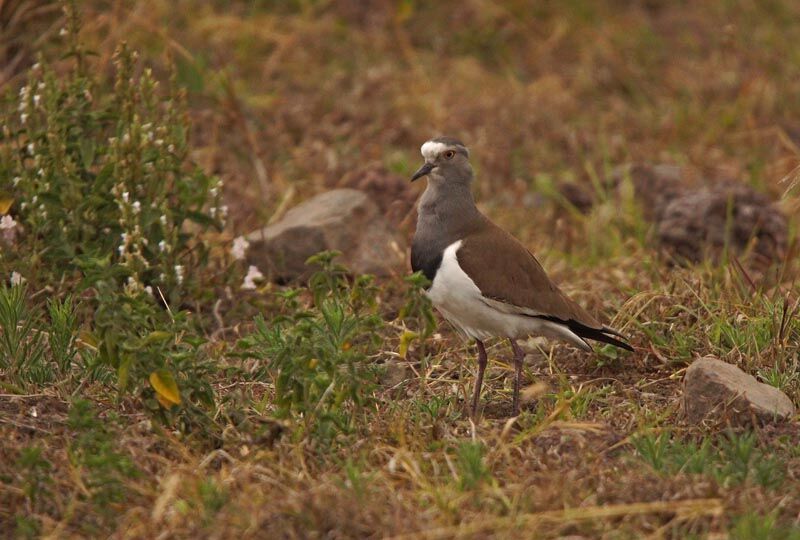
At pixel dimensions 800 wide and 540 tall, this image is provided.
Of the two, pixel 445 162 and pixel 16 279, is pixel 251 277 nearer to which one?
pixel 16 279

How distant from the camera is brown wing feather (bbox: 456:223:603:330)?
14.6ft

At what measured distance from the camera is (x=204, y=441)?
13.3 feet

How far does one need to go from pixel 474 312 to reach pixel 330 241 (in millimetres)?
1560

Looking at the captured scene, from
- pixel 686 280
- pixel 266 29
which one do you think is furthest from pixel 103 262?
pixel 266 29

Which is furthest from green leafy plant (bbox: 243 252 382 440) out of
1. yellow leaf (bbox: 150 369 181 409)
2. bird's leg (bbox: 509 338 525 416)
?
bird's leg (bbox: 509 338 525 416)

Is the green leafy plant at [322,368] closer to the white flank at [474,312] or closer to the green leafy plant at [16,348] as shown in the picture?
the white flank at [474,312]

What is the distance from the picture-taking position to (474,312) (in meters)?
4.45

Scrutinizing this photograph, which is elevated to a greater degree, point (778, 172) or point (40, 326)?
point (40, 326)

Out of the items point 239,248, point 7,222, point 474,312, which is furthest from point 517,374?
point 7,222

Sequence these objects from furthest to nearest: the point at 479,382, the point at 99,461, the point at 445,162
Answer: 1. the point at 445,162
2. the point at 479,382
3. the point at 99,461

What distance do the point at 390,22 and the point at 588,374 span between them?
542 centimetres

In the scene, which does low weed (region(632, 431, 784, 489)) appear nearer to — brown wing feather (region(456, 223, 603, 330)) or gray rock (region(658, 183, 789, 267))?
brown wing feather (region(456, 223, 603, 330))

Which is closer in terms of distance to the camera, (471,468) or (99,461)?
(99,461)

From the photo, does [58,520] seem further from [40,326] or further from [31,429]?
[40,326]
